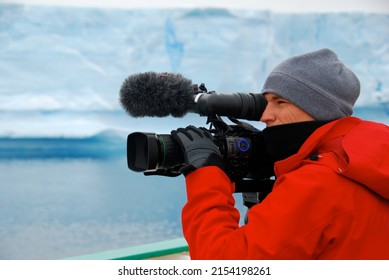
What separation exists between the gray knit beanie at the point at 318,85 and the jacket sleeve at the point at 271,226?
132mm

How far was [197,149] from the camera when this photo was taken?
2.78ft

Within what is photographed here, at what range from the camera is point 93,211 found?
203 inches

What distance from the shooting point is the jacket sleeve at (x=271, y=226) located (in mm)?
665

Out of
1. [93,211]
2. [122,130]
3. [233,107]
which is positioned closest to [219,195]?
[233,107]

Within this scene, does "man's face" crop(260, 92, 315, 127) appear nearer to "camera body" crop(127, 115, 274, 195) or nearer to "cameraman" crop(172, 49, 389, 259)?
"cameraman" crop(172, 49, 389, 259)

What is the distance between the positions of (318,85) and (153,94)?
334 mm

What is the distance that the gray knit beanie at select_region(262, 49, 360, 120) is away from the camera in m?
0.76

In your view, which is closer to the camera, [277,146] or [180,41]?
[277,146]

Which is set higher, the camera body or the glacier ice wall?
the camera body

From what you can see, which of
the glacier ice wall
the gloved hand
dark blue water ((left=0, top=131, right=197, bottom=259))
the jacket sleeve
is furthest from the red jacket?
the glacier ice wall

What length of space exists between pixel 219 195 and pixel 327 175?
6.8 inches

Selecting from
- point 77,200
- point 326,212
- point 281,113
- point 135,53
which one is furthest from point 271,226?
point 135,53

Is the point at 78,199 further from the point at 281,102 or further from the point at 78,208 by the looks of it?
the point at 281,102

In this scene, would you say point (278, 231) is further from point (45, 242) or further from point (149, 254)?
point (45, 242)
